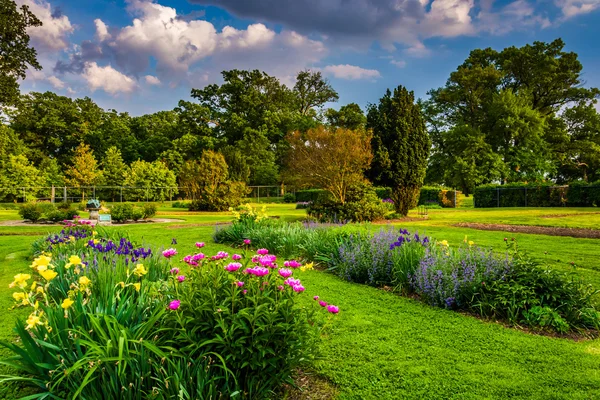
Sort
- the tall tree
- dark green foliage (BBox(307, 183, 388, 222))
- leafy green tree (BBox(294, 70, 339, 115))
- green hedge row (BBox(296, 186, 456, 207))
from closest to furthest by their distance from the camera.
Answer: dark green foliage (BBox(307, 183, 388, 222)) → the tall tree → green hedge row (BBox(296, 186, 456, 207)) → leafy green tree (BBox(294, 70, 339, 115))

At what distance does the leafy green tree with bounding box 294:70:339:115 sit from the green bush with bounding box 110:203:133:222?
36.6 m

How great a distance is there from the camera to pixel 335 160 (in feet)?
49.8

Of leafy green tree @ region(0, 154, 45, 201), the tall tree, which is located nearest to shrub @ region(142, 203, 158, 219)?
the tall tree

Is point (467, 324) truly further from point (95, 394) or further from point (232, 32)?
point (232, 32)

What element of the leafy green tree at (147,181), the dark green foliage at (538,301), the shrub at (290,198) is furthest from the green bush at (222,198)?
the dark green foliage at (538,301)

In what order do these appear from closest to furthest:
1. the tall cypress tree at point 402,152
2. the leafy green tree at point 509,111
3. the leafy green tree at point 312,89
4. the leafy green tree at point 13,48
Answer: the tall cypress tree at point 402,152 < the leafy green tree at point 13,48 < the leafy green tree at point 509,111 < the leafy green tree at point 312,89

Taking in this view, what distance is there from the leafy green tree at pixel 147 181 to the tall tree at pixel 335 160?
837 inches

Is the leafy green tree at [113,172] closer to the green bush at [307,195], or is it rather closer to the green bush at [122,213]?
the green bush at [307,195]

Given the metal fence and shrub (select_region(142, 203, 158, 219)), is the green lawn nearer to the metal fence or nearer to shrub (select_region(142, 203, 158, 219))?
shrub (select_region(142, 203, 158, 219))

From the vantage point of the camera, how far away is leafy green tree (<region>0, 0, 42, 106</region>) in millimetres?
18188

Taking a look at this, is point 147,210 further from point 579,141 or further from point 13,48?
point 579,141

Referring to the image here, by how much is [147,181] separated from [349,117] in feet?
75.3

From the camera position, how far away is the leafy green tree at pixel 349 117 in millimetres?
40250

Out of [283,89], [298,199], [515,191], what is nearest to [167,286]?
[515,191]
